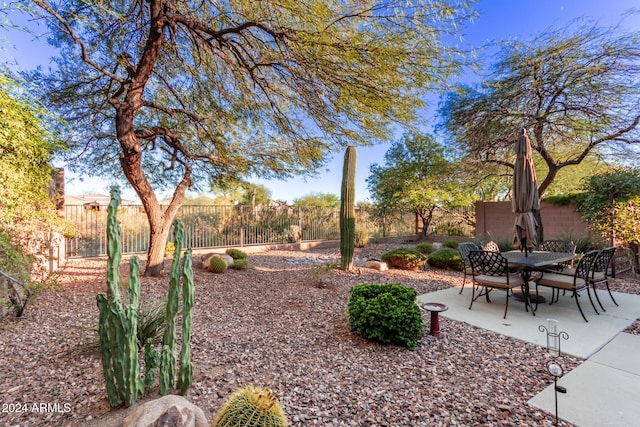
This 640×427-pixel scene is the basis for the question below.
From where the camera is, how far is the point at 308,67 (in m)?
3.38

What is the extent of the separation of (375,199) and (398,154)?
2.21 m

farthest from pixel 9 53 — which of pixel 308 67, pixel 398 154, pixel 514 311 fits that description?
pixel 398 154

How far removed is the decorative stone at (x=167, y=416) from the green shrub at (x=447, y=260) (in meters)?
6.42

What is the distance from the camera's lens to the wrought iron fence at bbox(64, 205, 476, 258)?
760cm

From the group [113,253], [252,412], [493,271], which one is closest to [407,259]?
[493,271]

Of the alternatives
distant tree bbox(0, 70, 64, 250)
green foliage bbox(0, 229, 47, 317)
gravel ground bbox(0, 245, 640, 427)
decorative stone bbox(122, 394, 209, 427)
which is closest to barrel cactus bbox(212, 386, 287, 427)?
decorative stone bbox(122, 394, 209, 427)

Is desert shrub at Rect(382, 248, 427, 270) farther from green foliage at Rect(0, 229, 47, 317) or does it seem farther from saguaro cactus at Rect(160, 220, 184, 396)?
green foliage at Rect(0, 229, 47, 317)

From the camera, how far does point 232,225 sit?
9.96 meters

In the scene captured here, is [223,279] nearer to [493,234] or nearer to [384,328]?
[384,328]

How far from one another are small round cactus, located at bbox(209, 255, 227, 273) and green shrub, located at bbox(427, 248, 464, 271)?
498cm

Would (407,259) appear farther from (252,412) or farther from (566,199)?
(566,199)

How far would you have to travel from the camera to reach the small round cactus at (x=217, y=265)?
20.3 feet

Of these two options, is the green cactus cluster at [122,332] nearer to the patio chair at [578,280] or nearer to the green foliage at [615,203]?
the patio chair at [578,280]

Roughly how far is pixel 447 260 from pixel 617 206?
3652 millimetres
